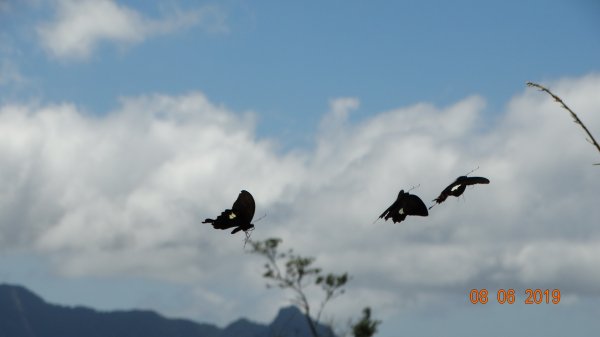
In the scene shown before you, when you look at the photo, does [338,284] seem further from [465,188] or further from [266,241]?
[465,188]

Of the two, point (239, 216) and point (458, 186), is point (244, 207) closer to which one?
point (239, 216)

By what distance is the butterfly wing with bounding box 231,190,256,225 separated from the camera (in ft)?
5.88

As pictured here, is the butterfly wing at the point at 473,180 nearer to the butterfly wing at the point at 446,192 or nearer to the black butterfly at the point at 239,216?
the butterfly wing at the point at 446,192

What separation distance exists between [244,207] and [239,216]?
2cm

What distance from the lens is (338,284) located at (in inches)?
2386

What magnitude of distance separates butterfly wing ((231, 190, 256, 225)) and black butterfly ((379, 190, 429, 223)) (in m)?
0.28

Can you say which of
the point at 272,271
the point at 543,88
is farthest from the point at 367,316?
the point at 543,88

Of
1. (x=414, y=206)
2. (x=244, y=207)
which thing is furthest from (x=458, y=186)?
(x=244, y=207)

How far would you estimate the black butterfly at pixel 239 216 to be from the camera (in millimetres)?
1788

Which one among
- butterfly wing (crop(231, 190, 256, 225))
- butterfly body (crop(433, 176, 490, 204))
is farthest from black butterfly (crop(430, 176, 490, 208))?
butterfly wing (crop(231, 190, 256, 225))

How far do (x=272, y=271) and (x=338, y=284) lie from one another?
4.78 metres

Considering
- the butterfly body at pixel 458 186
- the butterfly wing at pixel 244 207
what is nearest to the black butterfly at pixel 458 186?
the butterfly body at pixel 458 186

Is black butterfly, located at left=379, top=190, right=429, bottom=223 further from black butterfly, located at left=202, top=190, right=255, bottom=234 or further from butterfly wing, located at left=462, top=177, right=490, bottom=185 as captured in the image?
black butterfly, located at left=202, top=190, right=255, bottom=234

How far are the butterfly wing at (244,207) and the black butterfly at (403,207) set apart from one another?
0.28m
